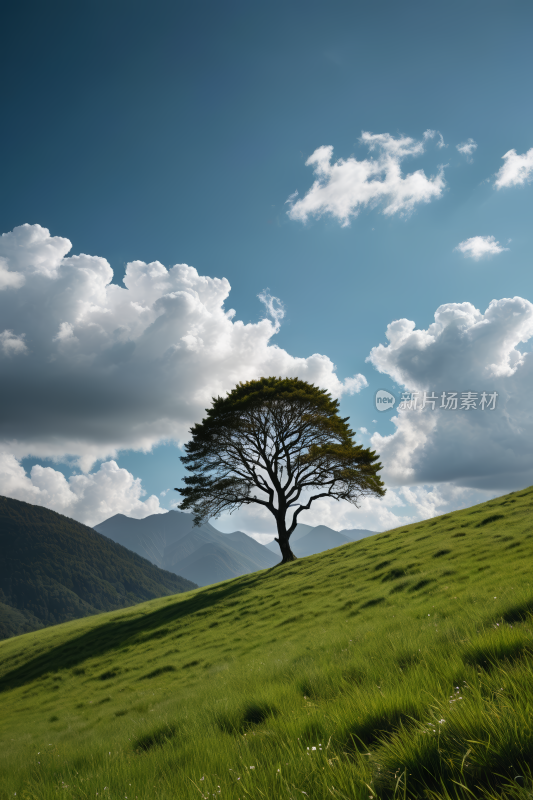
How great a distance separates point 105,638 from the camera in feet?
85.9

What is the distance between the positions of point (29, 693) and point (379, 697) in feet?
79.0

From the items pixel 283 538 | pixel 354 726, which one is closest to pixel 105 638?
pixel 283 538

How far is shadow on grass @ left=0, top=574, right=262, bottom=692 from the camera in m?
23.1

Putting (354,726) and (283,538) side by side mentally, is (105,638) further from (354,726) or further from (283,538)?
(354,726)

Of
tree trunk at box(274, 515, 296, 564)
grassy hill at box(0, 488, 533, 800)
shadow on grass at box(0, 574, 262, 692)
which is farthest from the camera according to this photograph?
tree trunk at box(274, 515, 296, 564)

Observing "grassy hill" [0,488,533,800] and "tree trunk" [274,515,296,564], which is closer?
"grassy hill" [0,488,533,800]

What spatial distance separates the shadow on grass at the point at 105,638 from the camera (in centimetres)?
2308

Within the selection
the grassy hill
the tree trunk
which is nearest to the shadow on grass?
the tree trunk

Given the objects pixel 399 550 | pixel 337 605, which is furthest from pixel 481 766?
pixel 399 550

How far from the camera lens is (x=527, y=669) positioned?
2.99 m

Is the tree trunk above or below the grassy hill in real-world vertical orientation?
below

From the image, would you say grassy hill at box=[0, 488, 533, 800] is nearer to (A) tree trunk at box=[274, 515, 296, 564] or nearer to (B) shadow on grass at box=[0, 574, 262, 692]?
(B) shadow on grass at box=[0, 574, 262, 692]

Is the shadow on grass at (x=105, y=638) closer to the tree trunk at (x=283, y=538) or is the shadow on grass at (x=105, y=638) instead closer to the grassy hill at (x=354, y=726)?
the tree trunk at (x=283, y=538)

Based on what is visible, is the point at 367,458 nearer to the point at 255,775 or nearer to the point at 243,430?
the point at 243,430
